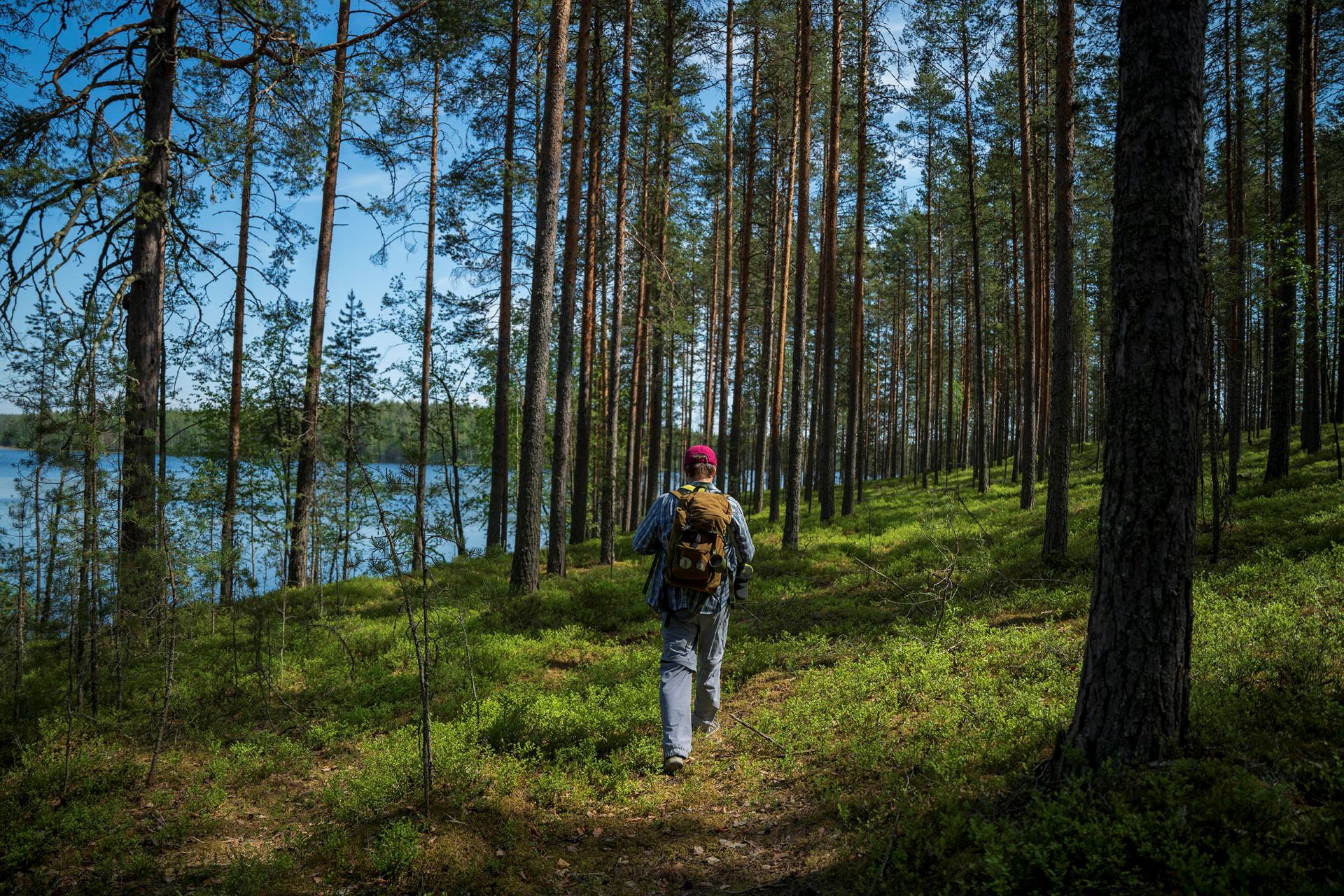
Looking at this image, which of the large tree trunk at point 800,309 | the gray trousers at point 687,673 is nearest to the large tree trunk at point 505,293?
the large tree trunk at point 800,309

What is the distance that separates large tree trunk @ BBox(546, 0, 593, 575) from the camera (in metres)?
10.7

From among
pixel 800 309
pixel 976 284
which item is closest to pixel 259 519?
pixel 800 309

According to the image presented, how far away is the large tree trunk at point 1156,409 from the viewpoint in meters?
3.14

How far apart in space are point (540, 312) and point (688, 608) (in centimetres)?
614

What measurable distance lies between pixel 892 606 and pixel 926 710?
11.8ft

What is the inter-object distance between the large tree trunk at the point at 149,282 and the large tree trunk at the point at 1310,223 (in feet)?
58.9

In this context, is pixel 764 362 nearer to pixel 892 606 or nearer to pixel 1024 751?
pixel 892 606

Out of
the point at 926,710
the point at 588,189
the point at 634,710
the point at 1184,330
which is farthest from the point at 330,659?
the point at 588,189

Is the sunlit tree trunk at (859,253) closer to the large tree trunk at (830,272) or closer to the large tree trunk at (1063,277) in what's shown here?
the large tree trunk at (830,272)

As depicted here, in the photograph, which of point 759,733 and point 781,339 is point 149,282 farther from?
point 781,339

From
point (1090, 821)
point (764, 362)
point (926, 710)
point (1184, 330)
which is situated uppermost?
point (764, 362)

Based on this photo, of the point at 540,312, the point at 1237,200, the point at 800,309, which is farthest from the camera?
the point at 1237,200

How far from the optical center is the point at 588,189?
14.6 metres

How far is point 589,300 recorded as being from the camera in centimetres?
1561
